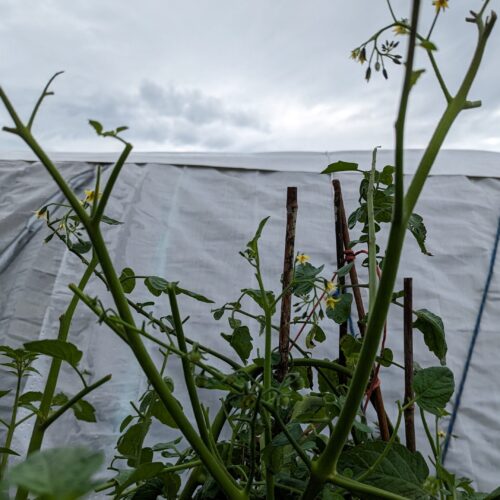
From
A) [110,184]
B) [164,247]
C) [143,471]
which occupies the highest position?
[110,184]

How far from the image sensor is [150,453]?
0.70 metres

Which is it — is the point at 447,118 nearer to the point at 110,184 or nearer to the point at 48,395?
the point at 110,184

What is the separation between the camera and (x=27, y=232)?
1911 mm

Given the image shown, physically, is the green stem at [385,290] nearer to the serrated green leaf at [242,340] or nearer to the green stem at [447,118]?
the green stem at [447,118]

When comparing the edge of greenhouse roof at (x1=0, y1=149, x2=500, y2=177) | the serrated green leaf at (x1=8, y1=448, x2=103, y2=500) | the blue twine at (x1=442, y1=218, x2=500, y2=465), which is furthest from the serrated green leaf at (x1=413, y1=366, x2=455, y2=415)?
the edge of greenhouse roof at (x1=0, y1=149, x2=500, y2=177)

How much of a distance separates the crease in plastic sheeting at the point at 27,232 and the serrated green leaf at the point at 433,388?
161cm

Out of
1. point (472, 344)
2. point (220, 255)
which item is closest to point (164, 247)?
point (220, 255)

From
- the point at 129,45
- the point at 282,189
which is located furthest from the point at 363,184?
the point at 129,45

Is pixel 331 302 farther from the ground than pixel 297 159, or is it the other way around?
pixel 297 159

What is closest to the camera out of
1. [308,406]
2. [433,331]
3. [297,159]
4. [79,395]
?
[79,395]

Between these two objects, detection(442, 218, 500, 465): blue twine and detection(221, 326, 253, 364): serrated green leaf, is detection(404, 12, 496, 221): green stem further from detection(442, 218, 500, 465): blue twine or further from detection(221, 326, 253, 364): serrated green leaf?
detection(442, 218, 500, 465): blue twine

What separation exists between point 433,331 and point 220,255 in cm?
121

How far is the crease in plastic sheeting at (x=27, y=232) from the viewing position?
1849 mm

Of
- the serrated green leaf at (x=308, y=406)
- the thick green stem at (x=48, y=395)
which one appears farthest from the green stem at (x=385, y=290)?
the thick green stem at (x=48, y=395)
